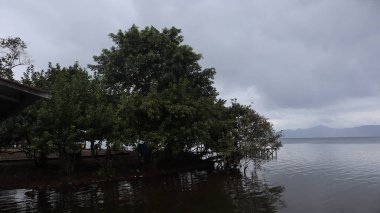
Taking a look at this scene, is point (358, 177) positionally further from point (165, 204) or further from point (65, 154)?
point (65, 154)

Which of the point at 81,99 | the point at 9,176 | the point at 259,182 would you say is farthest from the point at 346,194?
the point at 9,176

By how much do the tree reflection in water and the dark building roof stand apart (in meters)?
7.38

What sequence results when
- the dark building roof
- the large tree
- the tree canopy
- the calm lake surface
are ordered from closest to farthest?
the dark building roof < the calm lake surface < the tree canopy < the large tree

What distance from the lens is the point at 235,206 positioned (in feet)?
57.4

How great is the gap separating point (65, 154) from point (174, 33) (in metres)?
16.4

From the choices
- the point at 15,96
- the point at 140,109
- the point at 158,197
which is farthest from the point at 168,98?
the point at 15,96

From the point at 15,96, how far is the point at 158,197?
12.0 m

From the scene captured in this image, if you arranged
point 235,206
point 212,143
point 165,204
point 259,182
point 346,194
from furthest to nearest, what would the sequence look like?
point 212,143
point 259,182
point 346,194
point 165,204
point 235,206

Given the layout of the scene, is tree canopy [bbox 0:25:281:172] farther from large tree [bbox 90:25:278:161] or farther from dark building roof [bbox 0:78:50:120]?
dark building roof [bbox 0:78:50:120]

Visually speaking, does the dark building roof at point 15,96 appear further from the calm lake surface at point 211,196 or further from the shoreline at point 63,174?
the shoreline at point 63,174

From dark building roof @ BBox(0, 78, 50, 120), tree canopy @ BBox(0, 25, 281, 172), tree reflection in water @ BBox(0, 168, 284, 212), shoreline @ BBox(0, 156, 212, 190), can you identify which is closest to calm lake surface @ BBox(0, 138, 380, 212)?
tree reflection in water @ BBox(0, 168, 284, 212)

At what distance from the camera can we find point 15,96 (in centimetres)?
1161

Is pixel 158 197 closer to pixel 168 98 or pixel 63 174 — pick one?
pixel 168 98

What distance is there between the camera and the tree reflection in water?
702 inches
